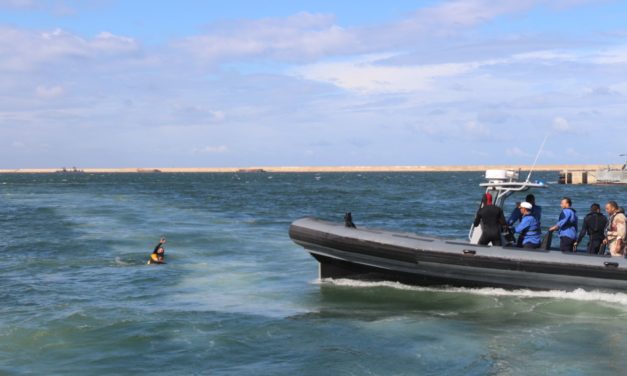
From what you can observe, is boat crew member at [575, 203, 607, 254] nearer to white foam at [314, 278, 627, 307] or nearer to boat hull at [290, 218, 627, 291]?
boat hull at [290, 218, 627, 291]

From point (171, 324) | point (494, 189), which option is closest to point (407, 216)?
point (494, 189)

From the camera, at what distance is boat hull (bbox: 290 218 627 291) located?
40.2 ft

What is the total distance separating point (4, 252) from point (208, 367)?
14.0m

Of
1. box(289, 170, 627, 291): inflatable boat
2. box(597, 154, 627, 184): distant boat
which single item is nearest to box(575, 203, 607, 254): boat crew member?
box(289, 170, 627, 291): inflatable boat

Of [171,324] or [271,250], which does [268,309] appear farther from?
[271,250]

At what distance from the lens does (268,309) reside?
41.8ft

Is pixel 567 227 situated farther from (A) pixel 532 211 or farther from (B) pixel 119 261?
(B) pixel 119 261

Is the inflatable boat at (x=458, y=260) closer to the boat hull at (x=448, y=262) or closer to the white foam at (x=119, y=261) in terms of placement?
the boat hull at (x=448, y=262)

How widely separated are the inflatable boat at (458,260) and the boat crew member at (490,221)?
0.24 meters

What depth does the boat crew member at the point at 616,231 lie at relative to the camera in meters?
12.5

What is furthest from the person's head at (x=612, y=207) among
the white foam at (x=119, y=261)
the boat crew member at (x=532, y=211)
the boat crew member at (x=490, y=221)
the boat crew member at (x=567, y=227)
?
the white foam at (x=119, y=261)

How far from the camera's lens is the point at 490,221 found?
12.8 m

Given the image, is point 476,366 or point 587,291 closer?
point 476,366

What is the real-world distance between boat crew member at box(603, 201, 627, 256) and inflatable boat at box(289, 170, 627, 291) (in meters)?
0.52
